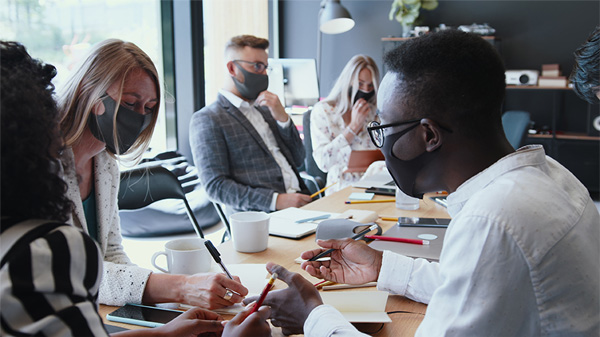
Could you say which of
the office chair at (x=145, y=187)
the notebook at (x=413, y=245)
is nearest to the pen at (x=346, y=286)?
the notebook at (x=413, y=245)

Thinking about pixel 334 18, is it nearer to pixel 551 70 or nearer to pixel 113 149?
pixel 551 70

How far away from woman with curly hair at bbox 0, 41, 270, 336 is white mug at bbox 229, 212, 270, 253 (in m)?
0.76

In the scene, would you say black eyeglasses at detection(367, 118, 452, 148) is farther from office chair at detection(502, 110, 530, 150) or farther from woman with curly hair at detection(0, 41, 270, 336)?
office chair at detection(502, 110, 530, 150)

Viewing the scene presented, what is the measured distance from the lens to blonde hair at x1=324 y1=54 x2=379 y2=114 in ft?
10.6

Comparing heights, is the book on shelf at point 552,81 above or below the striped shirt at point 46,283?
below

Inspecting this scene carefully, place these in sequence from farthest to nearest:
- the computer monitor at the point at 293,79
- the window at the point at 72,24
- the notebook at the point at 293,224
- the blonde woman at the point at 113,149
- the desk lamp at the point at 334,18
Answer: the desk lamp at the point at 334,18
the computer monitor at the point at 293,79
the window at the point at 72,24
the notebook at the point at 293,224
the blonde woman at the point at 113,149

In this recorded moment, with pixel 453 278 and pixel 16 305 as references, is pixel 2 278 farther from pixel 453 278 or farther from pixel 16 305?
pixel 453 278

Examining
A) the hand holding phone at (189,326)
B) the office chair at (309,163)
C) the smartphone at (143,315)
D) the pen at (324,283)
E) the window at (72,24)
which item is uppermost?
the window at (72,24)

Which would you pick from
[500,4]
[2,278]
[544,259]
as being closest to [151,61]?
[2,278]

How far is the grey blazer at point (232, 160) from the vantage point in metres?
2.40

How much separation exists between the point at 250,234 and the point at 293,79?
2.87 m

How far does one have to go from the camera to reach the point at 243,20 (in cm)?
515

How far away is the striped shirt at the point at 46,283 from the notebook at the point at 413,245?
→ 0.87 m

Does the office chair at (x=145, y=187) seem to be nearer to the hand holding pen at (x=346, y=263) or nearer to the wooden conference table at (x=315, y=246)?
the wooden conference table at (x=315, y=246)
